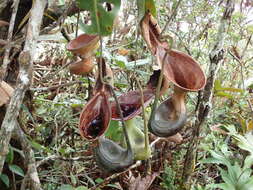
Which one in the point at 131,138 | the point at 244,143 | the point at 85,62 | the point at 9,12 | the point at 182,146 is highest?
the point at 9,12

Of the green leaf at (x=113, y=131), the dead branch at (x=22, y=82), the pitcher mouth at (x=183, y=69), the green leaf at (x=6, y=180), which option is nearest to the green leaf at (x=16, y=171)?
the green leaf at (x=6, y=180)

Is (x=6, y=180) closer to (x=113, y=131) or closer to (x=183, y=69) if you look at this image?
(x=113, y=131)

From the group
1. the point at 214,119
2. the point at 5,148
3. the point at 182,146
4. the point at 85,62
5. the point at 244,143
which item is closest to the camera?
the point at 5,148

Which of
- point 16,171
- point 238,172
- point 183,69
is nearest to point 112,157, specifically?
point 183,69

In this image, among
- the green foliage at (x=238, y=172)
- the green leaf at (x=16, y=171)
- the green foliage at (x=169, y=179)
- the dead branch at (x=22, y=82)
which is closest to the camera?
the dead branch at (x=22, y=82)

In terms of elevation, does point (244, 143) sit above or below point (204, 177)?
above

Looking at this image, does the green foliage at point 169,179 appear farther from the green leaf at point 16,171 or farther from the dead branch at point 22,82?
the dead branch at point 22,82

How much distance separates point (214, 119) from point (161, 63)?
1032 millimetres

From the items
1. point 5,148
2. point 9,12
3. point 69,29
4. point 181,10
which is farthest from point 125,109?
point 181,10

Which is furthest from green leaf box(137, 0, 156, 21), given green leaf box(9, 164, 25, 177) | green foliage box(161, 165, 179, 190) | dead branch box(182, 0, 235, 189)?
green foliage box(161, 165, 179, 190)

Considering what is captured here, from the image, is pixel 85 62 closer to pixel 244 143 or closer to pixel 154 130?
pixel 154 130

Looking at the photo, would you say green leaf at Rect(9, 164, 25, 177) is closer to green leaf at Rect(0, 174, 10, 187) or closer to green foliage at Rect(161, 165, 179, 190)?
green leaf at Rect(0, 174, 10, 187)

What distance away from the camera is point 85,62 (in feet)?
2.76

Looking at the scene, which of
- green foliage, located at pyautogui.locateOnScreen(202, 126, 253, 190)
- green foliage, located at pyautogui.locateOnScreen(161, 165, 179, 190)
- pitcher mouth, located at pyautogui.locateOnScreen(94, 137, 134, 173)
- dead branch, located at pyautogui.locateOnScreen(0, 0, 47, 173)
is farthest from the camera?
green foliage, located at pyautogui.locateOnScreen(161, 165, 179, 190)
